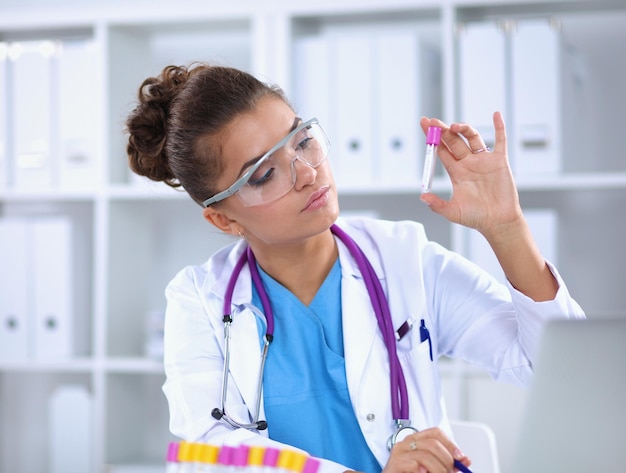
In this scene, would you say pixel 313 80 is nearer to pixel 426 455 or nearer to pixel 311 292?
pixel 311 292

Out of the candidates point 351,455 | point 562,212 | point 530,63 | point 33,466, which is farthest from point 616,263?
point 33,466

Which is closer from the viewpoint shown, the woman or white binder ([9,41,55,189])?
the woman

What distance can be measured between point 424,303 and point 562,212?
4.48 feet

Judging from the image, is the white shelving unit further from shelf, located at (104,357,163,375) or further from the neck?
the neck

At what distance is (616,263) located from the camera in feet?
8.68

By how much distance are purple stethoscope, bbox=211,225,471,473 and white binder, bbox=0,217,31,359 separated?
4.15ft

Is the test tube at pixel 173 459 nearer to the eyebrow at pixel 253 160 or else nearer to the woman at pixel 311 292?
the woman at pixel 311 292

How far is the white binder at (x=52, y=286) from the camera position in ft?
8.59

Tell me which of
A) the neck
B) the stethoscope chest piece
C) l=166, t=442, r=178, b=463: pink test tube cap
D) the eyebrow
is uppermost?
the eyebrow

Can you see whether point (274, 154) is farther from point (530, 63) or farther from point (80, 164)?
point (80, 164)

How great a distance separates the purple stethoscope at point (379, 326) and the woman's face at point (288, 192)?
13cm

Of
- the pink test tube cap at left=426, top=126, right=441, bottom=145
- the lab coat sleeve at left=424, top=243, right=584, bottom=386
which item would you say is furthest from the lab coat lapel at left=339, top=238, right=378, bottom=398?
the pink test tube cap at left=426, top=126, right=441, bottom=145

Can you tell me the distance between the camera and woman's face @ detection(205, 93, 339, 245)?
1.41 metres

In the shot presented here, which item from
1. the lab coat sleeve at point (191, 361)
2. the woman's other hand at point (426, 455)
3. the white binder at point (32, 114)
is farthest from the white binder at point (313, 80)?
the woman's other hand at point (426, 455)
